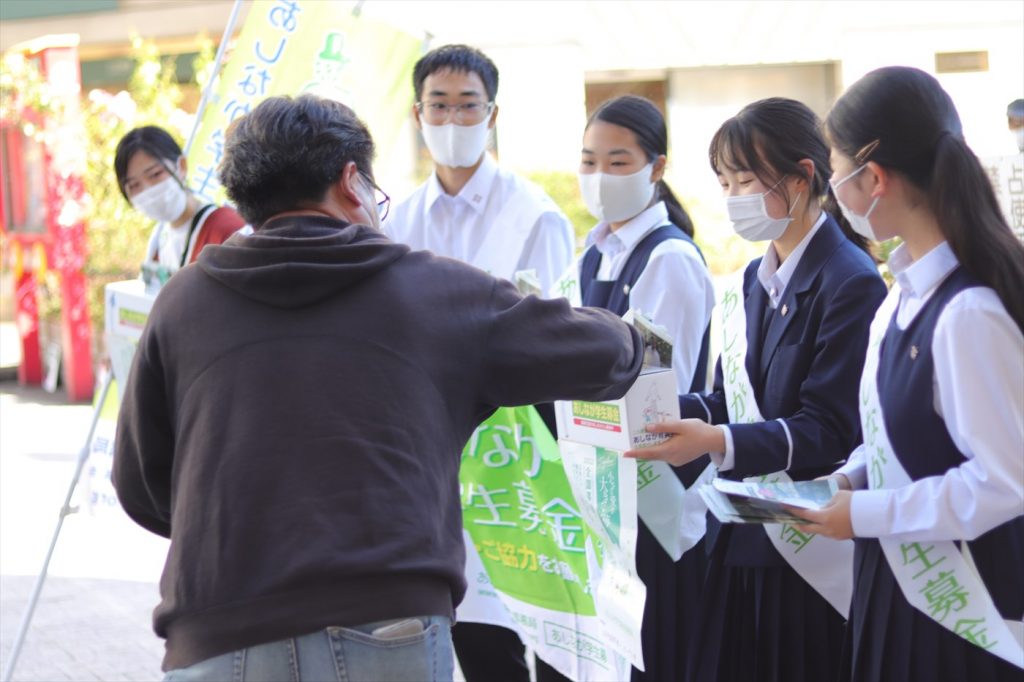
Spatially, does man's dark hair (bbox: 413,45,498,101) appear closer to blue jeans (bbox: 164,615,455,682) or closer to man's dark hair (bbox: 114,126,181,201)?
man's dark hair (bbox: 114,126,181,201)

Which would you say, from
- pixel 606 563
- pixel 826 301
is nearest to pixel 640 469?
pixel 606 563

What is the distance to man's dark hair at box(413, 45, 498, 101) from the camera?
404cm

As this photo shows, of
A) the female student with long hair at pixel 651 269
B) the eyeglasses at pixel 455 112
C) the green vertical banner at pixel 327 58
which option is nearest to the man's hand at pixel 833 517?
the female student with long hair at pixel 651 269

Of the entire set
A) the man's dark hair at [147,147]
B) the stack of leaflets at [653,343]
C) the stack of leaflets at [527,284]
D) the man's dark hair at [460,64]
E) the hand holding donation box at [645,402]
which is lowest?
the hand holding donation box at [645,402]

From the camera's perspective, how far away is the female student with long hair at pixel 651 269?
3191 mm

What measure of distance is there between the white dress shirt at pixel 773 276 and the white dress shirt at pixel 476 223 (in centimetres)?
111

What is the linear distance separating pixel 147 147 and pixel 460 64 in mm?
1542

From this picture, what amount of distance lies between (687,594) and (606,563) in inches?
8.4

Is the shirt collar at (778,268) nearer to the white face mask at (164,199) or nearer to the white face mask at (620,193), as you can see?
the white face mask at (620,193)

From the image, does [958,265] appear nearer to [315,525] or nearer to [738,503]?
[738,503]

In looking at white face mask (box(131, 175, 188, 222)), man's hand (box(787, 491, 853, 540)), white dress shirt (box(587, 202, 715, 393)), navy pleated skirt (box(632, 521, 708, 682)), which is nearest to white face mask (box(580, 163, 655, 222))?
white dress shirt (box(587, 202, 715, 393))

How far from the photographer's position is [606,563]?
3213 millimetres

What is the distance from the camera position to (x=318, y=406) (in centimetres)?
192

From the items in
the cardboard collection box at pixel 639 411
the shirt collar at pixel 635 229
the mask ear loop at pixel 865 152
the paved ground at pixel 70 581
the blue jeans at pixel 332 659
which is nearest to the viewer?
the blue jeans at pixel 332 659
